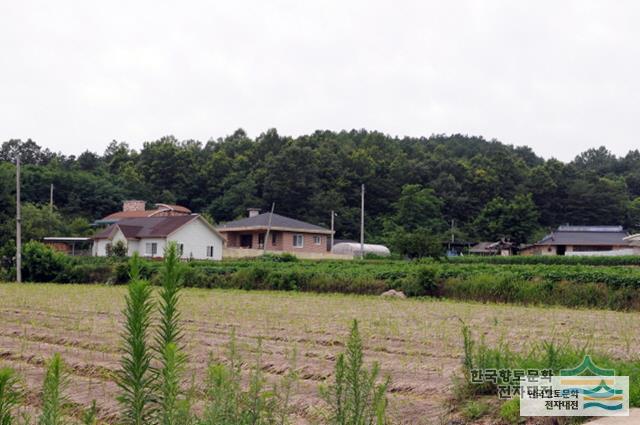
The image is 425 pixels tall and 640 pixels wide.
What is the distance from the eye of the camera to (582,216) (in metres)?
64.1

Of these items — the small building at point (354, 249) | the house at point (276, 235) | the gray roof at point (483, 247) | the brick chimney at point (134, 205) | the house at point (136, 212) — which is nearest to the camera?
the house at point (276, 235)

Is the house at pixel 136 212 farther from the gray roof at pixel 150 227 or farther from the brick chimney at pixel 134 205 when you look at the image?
the gray roof at pixel 150 227

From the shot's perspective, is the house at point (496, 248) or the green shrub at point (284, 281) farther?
the house at point (496, 248)

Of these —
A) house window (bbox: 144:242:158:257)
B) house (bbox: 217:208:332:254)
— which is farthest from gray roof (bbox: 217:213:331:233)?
house window (bbox: 144:242:158:257)

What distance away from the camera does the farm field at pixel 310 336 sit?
6.91 meters

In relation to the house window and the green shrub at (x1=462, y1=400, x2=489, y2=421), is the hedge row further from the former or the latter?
the green shrub at (x1=462, y1=400, x2=489, y2=421)

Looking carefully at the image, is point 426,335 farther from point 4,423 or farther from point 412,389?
point 4,423

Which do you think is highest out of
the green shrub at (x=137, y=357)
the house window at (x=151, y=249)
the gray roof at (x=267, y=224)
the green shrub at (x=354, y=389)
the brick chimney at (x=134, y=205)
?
the brick chimney at (x=134, y=205)

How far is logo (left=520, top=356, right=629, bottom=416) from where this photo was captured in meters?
5.04

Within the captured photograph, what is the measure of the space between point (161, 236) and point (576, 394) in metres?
38.9

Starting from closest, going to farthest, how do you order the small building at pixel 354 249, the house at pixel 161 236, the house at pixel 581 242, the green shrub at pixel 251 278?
1. the green shrub at pixel 251 278
2. the house at pixel 161 236
3. the house at pixel 581 242
4. the small building at pixel 354 249

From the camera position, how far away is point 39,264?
3275cm

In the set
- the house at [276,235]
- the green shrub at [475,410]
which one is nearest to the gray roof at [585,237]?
the house at [276,235]

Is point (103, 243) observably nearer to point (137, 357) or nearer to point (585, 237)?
point (585, 237)
